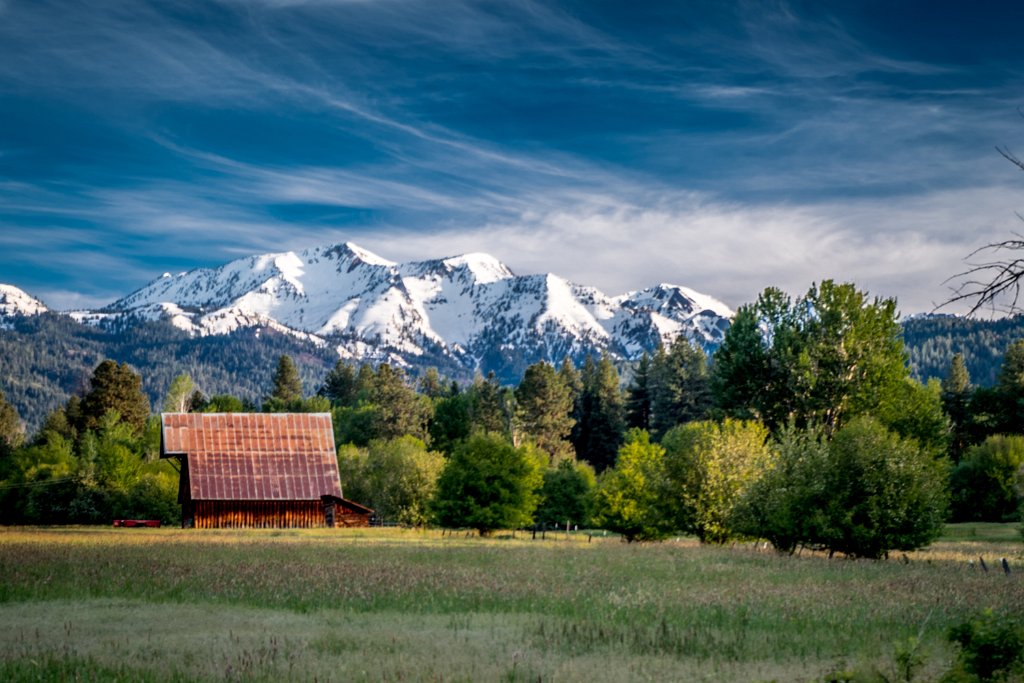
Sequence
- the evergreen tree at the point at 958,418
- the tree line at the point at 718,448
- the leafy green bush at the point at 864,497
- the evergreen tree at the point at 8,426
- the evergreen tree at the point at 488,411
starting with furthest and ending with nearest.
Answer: the evergreen tree at the point at 8,426 < the evergreen tree at the point at 488,411 < the evergreen tree at the point at 958,418 < the tree line at the point at 718,448 < the leafy green bush at the point at 864,497

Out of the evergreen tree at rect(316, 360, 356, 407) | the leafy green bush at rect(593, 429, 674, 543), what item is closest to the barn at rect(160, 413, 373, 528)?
the leafy green bush at rect(593, 429, 674, 543)

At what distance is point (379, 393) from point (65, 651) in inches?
4153

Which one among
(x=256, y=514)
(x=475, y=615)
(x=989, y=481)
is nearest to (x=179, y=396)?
(x=256, y=514)

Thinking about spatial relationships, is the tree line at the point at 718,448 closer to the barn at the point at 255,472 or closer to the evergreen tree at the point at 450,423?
the evergreen tree at the point at 450,423

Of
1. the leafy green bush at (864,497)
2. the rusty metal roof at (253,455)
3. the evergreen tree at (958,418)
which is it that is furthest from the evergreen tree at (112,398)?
the evergreen tree at (958,418)

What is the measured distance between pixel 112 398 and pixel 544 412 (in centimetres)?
5169

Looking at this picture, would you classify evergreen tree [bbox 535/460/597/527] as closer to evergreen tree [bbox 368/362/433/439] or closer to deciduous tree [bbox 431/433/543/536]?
deciduous tree [bbox 431/433/543/536]

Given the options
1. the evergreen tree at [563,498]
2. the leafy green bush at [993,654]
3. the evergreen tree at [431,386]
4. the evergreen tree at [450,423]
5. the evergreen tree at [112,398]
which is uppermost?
the evergreen tree at [431,386]

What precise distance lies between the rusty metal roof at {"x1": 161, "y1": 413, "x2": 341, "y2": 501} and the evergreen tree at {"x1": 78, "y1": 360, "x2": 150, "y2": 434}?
29.5 metres

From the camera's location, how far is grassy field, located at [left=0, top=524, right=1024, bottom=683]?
15.7 meters

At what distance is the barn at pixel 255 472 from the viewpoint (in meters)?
70.1

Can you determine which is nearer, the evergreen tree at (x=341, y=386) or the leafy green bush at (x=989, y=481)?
the leafy green bush at (x=989, y=481)

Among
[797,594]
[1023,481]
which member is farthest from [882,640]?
[1023,481]

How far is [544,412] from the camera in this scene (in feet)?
400
